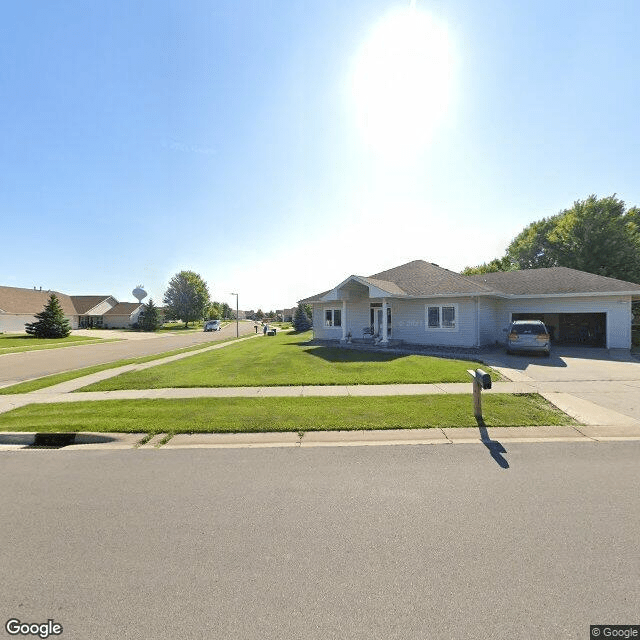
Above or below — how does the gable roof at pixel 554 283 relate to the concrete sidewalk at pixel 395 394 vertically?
above

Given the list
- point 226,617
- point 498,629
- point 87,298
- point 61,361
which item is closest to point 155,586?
point 226,617

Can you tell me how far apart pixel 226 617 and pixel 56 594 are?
57.1 inches

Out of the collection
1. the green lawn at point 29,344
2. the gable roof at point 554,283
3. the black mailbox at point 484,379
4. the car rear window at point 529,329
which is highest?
the gable roof at point 554,283

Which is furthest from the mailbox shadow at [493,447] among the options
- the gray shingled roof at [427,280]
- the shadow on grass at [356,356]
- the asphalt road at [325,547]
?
the gray shingled roof at [427,280]

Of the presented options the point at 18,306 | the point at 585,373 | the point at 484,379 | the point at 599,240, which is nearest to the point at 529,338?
the point at 585,373

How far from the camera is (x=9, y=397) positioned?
9.54 metres

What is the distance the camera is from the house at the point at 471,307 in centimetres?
1753

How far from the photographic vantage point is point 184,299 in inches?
2648

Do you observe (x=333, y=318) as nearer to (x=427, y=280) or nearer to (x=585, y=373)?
(x=427, y=280)

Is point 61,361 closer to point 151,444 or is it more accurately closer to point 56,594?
point 151,444

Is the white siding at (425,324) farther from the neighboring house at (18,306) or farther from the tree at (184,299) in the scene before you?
the tree at (184,299)

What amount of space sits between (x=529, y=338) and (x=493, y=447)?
12.2 meters

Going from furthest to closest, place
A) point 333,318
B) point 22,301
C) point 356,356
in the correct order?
1. point 22,301
2. point 333,318
3. point 356,356

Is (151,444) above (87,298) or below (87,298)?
below
